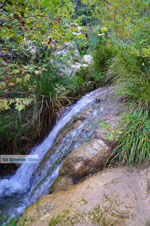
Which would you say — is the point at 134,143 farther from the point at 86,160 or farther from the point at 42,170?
the point at 42,170

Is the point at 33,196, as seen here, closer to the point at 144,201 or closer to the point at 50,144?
the point at 50,144

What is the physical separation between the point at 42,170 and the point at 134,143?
154cm

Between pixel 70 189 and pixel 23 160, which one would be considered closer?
pixel 70 189

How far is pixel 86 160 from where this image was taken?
2.14 metres

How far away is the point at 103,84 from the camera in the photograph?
4.17 metres

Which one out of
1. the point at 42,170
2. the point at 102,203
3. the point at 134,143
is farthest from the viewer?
the point at 42,170

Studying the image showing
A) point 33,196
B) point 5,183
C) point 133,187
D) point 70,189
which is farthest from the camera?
point 5,183

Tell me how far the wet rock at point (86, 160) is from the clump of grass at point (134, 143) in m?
0.13

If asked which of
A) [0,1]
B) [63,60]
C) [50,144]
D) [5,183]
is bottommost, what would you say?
[5,183]

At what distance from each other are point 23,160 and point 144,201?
2622 millimetres

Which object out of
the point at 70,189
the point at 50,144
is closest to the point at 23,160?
the point at 50,144

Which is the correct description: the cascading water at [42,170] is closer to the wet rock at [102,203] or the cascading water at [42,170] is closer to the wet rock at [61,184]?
the wet rock at [61,184]

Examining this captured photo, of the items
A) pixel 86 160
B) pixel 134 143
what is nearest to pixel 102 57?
pixel 134 143

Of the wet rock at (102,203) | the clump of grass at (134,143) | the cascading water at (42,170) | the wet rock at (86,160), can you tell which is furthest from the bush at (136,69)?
the wet rock at (102,203)
